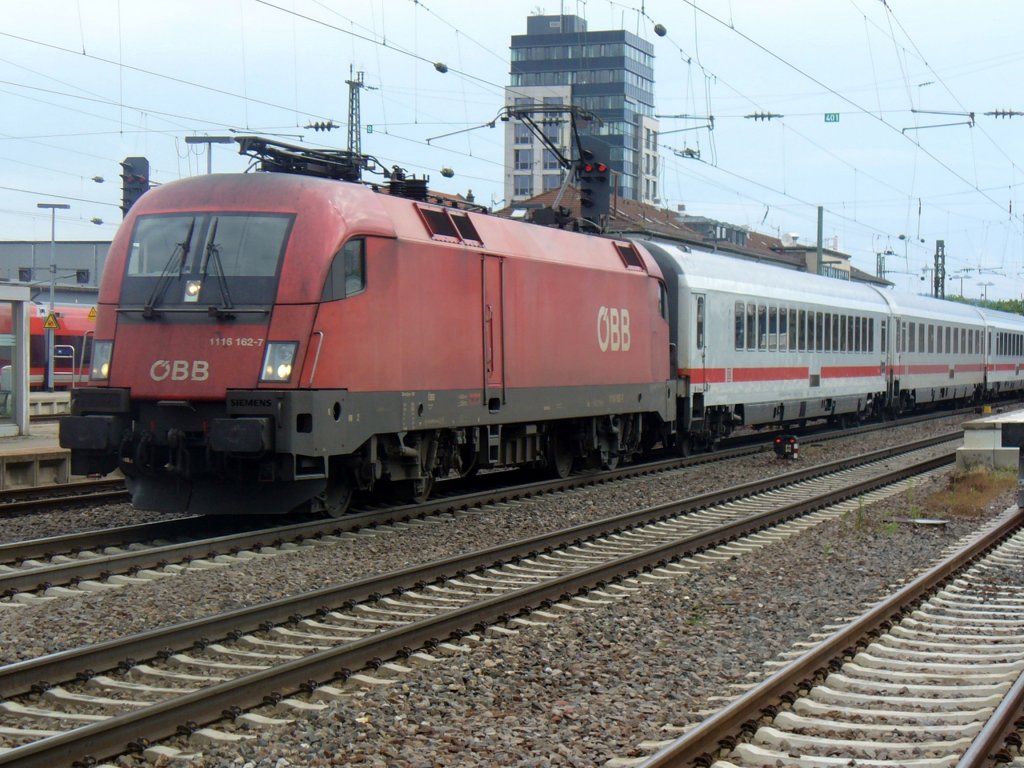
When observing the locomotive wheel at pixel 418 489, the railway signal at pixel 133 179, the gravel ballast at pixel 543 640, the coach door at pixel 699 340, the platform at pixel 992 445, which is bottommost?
the gravel ballast at pixel 543 640

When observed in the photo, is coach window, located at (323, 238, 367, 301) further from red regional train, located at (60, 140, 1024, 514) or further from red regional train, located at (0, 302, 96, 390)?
red regional train, located at (0, 302, 96, 390)

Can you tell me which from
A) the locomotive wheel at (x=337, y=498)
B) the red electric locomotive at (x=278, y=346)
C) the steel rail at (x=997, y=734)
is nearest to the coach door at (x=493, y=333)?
the red electric locomotive at (x=278, y=346)

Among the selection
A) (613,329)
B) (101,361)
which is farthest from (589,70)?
(101,361)

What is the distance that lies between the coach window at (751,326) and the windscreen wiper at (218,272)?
45.2 feet

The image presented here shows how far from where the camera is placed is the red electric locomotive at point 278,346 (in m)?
11.7

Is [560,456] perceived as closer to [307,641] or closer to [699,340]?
[699,340]

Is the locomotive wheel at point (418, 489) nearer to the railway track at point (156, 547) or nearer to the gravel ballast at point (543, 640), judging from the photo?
the railway track at point (156, 547)

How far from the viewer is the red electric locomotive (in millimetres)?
11672

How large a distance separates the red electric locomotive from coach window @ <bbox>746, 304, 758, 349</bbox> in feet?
34.3

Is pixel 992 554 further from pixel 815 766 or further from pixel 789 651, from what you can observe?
pixel 815 766

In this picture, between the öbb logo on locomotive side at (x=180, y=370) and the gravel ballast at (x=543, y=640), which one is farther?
the öbb logo on locomotive side at (x=180, y=370)

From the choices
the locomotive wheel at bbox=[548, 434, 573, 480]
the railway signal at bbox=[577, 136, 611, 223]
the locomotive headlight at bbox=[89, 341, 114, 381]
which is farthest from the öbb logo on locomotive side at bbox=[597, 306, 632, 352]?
the locomotive headlight at bbox=[89, 341, 114, 381]

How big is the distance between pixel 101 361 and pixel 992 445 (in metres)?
13.5

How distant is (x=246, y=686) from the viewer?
6.52 meters
